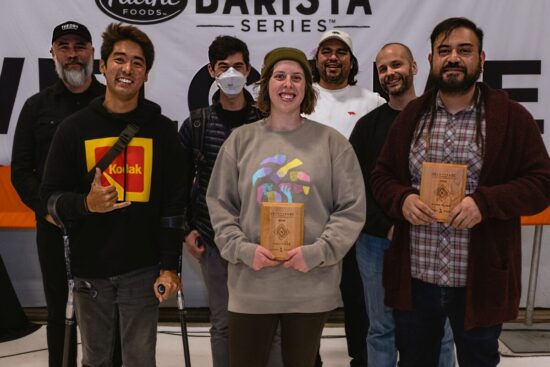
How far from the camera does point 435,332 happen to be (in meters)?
2.64

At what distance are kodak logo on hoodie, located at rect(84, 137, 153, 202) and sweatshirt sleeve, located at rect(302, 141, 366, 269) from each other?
2.57ft

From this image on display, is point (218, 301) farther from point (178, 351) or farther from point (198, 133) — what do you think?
point (178, 351)

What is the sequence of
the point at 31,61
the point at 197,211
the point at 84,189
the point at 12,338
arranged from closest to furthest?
the point at 84,189 → the point at 197,211 → the point at 12,338 → the point at 31,61

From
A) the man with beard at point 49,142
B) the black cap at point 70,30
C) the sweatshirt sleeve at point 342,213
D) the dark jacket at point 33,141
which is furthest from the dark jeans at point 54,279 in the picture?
the sweatshirt sleeve at point 342,213

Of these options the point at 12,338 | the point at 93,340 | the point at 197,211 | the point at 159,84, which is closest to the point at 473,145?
the point at 197,211

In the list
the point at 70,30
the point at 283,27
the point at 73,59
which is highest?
the point at 283,27

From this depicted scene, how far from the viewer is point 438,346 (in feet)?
8.81

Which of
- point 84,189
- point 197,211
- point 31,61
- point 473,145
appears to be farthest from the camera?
point 31,61

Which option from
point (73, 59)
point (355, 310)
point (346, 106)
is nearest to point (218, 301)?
point (355, 310)

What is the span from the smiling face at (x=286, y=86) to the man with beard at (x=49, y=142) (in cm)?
132

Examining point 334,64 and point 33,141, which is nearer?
point 33,141

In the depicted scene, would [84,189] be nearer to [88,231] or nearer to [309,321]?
[88,231]

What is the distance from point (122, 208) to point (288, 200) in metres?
0.72

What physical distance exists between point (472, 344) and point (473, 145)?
0.81 meters
